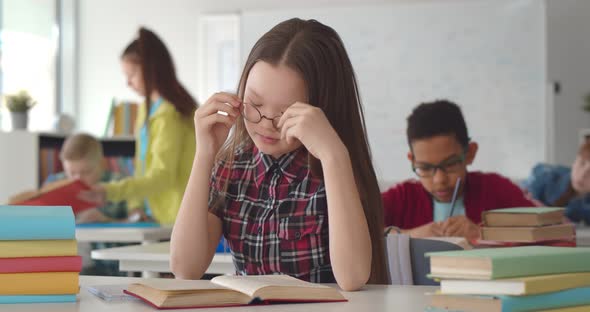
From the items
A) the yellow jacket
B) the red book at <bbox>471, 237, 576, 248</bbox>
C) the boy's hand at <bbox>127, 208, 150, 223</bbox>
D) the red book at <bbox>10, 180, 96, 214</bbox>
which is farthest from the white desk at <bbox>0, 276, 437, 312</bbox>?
the boy's hand at <bbox>127, 208, 150, 223</bbox>

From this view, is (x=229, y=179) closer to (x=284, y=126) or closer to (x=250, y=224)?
(x=250, y=224)

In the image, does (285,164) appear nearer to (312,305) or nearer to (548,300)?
(312,305)

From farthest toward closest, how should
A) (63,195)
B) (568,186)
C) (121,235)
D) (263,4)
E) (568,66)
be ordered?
(263,4)
(568,66)
(568,186)
(63,195)
(121,235)

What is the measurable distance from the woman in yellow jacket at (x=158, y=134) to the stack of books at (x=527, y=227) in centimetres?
165

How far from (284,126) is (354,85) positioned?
0.91ft

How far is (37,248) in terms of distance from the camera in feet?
4.36

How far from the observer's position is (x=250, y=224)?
5.68 ft

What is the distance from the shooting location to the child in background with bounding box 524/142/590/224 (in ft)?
11.8

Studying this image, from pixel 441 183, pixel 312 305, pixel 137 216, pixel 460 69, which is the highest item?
pixel 460 69

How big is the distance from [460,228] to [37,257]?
4.64ft

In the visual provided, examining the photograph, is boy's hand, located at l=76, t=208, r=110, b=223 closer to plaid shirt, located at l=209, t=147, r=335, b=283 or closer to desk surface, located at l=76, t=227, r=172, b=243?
desk surface, located at l=76, t=227, r=172, b=243

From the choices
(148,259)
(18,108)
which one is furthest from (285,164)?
(18,108)

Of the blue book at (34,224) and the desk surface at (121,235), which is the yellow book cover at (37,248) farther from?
the desk surface at (121,235)

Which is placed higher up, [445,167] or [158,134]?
[158,134]
